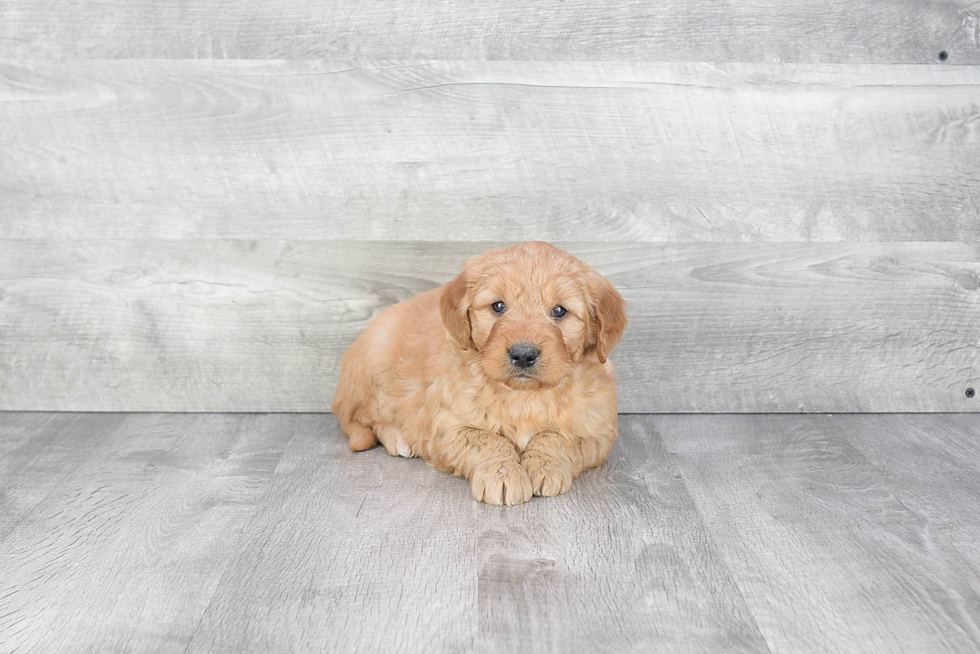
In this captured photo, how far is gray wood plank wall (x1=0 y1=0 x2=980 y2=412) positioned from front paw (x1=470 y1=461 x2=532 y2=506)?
959mm

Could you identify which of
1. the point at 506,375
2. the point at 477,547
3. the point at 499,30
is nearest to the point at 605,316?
the point at 506,375

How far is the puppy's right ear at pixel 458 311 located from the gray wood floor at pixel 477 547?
447 millimetres

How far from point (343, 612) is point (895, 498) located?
1.62 metres

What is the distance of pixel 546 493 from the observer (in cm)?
240

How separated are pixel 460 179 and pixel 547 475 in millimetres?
1183

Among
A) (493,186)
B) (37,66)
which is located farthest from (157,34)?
(493,186)

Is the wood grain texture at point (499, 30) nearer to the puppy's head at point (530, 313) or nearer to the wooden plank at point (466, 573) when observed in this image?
the puppy's head at point (530, 313)

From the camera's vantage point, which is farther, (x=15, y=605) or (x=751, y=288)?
(x=751, y=288)

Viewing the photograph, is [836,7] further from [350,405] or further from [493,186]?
[350,405]

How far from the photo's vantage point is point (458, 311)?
2.44m

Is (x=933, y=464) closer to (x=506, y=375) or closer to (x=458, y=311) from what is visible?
(x=506, y=375)

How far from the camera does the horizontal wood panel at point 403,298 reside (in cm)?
310

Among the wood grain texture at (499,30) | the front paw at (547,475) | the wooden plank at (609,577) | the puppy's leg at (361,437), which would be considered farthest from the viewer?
the wood grain texture at (499,30)

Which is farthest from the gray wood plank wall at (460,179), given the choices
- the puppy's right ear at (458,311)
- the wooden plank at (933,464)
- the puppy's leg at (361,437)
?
the puppy's right ear at (458,311)
